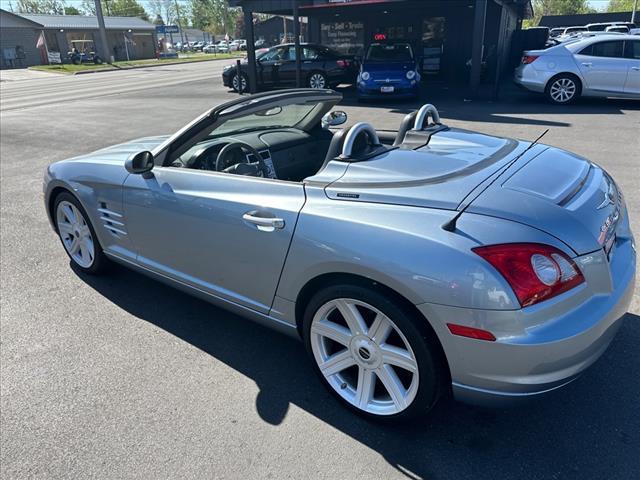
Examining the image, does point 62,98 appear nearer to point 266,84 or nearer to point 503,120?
point 266,84

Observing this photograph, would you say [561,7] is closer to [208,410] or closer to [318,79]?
[318,79]

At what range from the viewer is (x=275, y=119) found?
361 centimetres

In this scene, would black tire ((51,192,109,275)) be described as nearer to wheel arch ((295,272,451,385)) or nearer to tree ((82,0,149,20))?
wheel arch ((295,272,451,385))

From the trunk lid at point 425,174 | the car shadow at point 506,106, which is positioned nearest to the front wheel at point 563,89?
the car shadow at point 506,106

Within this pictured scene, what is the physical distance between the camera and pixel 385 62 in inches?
521

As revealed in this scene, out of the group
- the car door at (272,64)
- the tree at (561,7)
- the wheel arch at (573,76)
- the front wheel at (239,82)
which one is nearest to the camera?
the wheel arch at (573,76)

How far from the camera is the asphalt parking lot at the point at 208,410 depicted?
7.09 feet

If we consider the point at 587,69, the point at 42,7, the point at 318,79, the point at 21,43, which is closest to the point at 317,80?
the point at 318,79

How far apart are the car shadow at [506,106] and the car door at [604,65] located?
500 mm

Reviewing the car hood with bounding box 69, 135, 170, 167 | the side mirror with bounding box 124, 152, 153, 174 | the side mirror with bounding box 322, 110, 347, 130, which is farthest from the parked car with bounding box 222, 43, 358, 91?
the side mirror with bounding box 124, 152, 153, 174

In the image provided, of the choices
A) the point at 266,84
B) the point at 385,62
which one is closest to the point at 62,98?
the point at 266,84

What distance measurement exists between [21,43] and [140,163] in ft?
176

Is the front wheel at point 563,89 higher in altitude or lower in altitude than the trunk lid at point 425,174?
lower

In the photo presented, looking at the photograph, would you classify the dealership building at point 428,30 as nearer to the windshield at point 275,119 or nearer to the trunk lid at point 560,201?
the windshield at point 275,119
